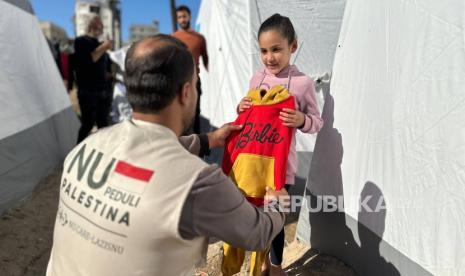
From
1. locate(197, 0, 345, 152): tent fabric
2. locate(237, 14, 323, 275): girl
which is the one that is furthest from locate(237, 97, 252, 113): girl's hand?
locate(197, 0, 345, 152): tent fabric

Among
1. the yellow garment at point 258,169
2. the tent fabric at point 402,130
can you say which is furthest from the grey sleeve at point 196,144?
the tent fabric at point 402,130

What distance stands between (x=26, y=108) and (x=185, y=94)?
3.24m

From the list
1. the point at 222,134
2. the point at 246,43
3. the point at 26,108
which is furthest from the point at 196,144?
the point at 26,108

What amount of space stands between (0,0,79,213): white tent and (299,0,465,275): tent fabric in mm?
2669

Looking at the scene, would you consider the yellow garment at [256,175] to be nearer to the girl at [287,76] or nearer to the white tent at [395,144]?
the girl at [287,76]

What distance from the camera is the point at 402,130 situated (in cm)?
175

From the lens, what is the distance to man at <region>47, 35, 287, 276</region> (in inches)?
36.2

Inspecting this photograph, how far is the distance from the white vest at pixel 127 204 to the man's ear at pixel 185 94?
10 centimetres

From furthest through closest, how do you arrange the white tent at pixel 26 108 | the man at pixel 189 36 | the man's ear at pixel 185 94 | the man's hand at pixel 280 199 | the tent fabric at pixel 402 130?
1. the man at pixel 189 36
2. the white tent at pixel 26 108
3. the tent fabric at pixel 402 130
4. the man's hand at pixel 280 199
5. the man's ear at pixel 185 94

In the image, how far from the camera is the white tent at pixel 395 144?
59.9 inches

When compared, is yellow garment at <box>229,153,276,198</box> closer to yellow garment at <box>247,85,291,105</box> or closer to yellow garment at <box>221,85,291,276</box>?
yellow garment at <box>221,85,291,276</box>

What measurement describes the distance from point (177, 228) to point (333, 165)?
155cm

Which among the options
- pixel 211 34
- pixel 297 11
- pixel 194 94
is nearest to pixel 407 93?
pixel 194 94

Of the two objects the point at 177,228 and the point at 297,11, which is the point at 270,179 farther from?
the point at 297,11
